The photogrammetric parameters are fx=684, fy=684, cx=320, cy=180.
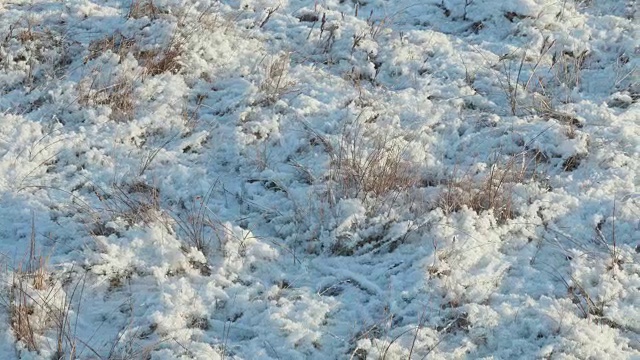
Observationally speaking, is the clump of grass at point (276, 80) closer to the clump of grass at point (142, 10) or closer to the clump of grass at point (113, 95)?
the clump of grass at point (113, 95)

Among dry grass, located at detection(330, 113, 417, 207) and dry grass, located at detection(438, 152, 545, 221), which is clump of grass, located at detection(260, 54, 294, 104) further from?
dry grass, located at detection(438, 152, 545, 221)

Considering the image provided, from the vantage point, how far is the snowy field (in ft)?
10.4

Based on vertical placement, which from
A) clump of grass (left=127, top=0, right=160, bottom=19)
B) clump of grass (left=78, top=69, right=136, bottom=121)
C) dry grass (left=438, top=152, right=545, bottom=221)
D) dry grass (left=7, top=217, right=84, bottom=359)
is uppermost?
clump of grass (left=127, top=0, right=160, bottom=19)

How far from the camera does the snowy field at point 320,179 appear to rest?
3.17 metres

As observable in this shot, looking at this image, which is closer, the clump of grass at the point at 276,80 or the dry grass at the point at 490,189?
the dry grass at the point at 490,189

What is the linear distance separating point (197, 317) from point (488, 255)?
1.50 m

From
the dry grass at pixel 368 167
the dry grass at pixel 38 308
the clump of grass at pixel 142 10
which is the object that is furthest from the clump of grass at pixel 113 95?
the dry grass at pixel 368 167

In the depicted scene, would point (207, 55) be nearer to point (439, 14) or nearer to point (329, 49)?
point (329, 49)

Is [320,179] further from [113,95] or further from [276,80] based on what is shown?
[113,95]

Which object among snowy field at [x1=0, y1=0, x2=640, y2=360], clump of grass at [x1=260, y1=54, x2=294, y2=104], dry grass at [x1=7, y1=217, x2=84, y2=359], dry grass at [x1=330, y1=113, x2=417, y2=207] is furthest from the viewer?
clump of grass at [x1=260, y1=54, x2=294, y2=104]

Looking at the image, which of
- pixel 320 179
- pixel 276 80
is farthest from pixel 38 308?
pixel 276 80

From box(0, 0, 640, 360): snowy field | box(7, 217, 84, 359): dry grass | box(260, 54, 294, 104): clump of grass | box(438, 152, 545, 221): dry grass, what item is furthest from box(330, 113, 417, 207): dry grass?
box(7, 217, 84, 359): dry grass

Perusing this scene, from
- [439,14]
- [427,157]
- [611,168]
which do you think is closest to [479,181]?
[427,157]

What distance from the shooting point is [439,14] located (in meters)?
5.62
